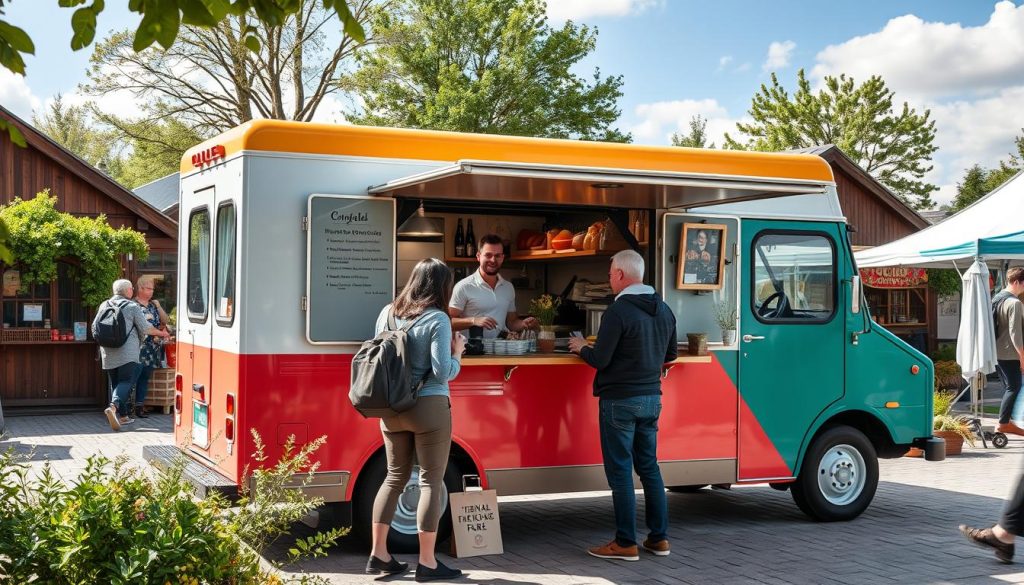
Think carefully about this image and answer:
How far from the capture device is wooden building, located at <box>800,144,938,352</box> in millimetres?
22734

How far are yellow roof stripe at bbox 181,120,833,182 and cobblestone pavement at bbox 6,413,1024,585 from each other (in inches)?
89.6

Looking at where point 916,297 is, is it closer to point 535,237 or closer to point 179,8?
point 535,237

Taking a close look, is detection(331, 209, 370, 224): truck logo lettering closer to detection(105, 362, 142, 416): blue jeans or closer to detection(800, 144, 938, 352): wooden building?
detection(105, 362, 142, 416): blue jeans

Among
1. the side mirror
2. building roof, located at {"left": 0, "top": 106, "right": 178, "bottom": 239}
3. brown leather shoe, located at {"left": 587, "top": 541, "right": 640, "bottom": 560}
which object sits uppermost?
building roof, located at {"left": 0, "top": 106, "right": 178, "bottom": 239}

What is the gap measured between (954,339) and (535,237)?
18270 millimetres

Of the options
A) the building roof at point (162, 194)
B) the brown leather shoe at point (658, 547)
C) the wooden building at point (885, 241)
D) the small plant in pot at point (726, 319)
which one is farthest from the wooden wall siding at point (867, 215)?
the brown leather shoe at point (658, 547)

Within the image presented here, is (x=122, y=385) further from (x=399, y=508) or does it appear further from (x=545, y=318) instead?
(x=399, y=508)

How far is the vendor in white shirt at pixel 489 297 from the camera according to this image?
26.2 feet

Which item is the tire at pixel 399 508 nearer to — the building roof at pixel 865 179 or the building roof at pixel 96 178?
the building roof at pixel 96 178

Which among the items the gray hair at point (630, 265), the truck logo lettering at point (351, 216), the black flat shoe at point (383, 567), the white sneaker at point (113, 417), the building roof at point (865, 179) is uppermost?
the building roof at point (865, 179)

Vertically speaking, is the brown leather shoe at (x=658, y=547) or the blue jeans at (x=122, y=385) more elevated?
the blue jeans at (x=122, y=385)

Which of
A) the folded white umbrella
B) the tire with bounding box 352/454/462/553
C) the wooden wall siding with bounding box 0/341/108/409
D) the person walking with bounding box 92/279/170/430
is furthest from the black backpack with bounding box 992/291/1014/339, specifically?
the wooden wall siding with bounding box 0/341/108/409

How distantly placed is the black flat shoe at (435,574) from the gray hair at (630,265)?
84.8 inches

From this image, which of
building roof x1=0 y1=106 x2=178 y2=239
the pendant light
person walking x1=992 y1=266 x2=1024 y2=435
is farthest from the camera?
building roof x1=0 y1=106 x2=178 y2=239
